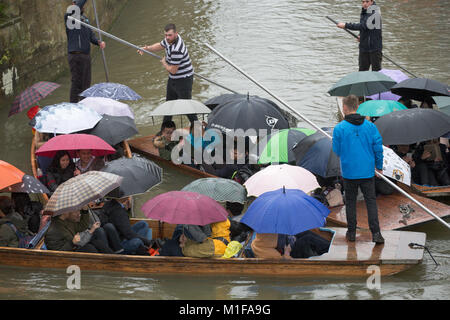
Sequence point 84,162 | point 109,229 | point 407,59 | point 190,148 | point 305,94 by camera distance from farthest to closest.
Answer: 1. point 407,59
2. point 305,94
3. point 190,148
4. point 84,162
5. point 109,229

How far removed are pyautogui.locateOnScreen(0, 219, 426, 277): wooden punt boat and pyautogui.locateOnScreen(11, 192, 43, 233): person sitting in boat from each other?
57 centimetres

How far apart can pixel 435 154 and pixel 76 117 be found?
166 inches

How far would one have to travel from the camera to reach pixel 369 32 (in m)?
10.4

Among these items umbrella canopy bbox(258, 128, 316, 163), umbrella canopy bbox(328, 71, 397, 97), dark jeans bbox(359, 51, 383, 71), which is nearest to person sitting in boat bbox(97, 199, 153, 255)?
umbrella canopy bbox(258, 128, 316, 163)

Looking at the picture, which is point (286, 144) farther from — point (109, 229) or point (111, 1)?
point (111, 1)

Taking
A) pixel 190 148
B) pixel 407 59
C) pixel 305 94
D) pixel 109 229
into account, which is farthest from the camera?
pixel 407 59

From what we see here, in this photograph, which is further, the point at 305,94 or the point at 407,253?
the point at 305,94

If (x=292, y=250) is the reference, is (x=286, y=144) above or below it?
above

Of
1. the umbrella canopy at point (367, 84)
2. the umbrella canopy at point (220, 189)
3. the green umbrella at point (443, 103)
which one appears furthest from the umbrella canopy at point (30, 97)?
the green umbrella at point (443, 103)

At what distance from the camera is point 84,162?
7.71 m

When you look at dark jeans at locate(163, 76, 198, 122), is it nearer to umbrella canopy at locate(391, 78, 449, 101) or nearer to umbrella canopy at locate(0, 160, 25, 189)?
umbrella canopy at locate(391, 78, 449, 101)

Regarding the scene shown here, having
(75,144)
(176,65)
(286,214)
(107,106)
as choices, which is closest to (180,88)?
(176,65)
